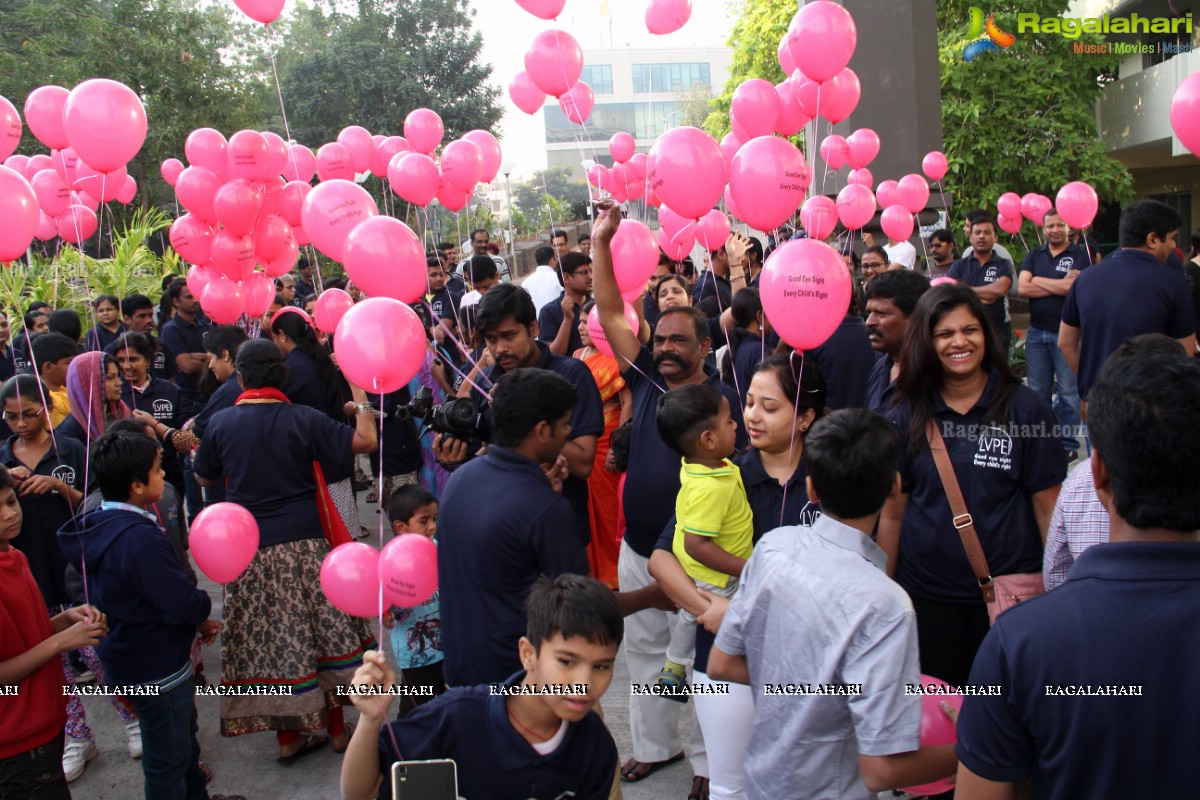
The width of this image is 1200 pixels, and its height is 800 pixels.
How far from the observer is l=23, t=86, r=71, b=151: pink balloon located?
504cm

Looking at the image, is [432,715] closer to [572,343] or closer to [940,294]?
[940,294]

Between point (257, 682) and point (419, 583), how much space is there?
5.03ft

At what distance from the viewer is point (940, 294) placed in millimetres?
2719

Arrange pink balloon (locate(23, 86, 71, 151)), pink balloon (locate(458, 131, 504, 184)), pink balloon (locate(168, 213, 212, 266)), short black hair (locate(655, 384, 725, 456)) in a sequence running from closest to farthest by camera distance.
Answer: short black hair (locate(655, 384, 725, 456))
pink balloon (locate(23, 86, 71, 151))
pink balloon (locate(168, 213, 212, 266))
pink balloon (locate(458, 131, 504, 184))

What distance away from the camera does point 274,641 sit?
12.5 ft

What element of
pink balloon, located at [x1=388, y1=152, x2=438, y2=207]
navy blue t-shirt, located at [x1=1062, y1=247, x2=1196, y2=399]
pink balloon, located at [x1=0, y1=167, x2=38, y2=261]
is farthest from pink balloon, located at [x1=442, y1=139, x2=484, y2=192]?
navy blue t-shirt, located at [x1=1062, y1=247, x2=1196, y2=399]

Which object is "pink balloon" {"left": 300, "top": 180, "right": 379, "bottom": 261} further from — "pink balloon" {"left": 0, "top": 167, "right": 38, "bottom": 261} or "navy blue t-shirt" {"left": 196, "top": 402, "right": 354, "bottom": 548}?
"pink balloon" {"left": 0, "top": 167, "right": 38, "bottom": 261}

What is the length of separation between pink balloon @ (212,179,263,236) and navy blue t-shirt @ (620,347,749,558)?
2.92m

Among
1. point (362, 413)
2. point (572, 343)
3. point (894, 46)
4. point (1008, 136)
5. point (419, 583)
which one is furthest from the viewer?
point (1008, 136)

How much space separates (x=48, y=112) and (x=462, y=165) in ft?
7.24

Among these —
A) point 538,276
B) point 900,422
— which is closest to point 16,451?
point 900,422

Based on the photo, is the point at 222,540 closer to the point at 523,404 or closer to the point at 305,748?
the point at 305,748

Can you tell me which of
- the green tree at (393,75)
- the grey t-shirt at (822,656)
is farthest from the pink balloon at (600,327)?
the green tree at (393,75)

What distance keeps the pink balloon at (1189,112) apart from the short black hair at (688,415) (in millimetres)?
2606
